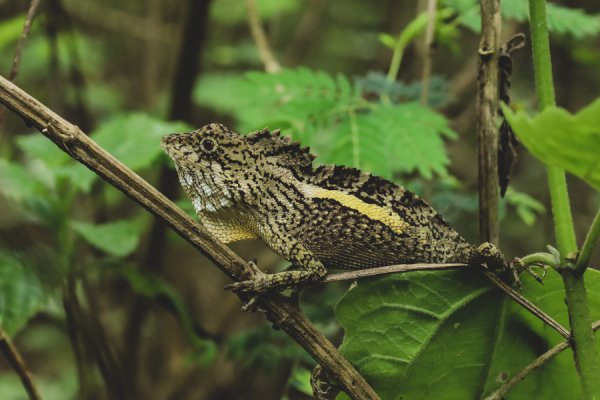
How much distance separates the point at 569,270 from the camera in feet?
5.83

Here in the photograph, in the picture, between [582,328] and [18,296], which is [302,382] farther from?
[18,296]

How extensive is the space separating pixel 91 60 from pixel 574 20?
18.8 feet

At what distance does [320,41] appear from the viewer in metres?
8.56

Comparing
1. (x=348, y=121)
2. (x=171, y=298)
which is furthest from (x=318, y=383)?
(x=171, y=298)

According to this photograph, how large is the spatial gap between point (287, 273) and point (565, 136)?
1.06 m

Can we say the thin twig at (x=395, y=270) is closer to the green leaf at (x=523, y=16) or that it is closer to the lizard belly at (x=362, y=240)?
the lizard belly at (x=362, y=240)

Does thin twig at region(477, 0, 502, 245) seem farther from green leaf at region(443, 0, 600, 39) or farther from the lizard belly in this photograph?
green leaf at region(443, 0, 600, 39)

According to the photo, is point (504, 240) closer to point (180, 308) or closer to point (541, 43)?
point (180, 308)

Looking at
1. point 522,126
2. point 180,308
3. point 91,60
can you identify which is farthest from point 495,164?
point 91,60

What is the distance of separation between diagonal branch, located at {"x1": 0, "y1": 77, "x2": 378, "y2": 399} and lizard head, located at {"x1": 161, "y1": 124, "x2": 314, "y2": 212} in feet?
1.63

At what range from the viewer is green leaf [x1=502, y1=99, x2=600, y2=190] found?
53.3 inches

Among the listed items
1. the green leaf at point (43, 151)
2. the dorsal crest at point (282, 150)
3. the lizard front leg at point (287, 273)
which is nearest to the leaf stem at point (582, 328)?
the lizard front leg at point (287, 273)

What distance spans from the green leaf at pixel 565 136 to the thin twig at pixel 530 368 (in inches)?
27.2

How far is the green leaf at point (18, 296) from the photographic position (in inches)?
120
